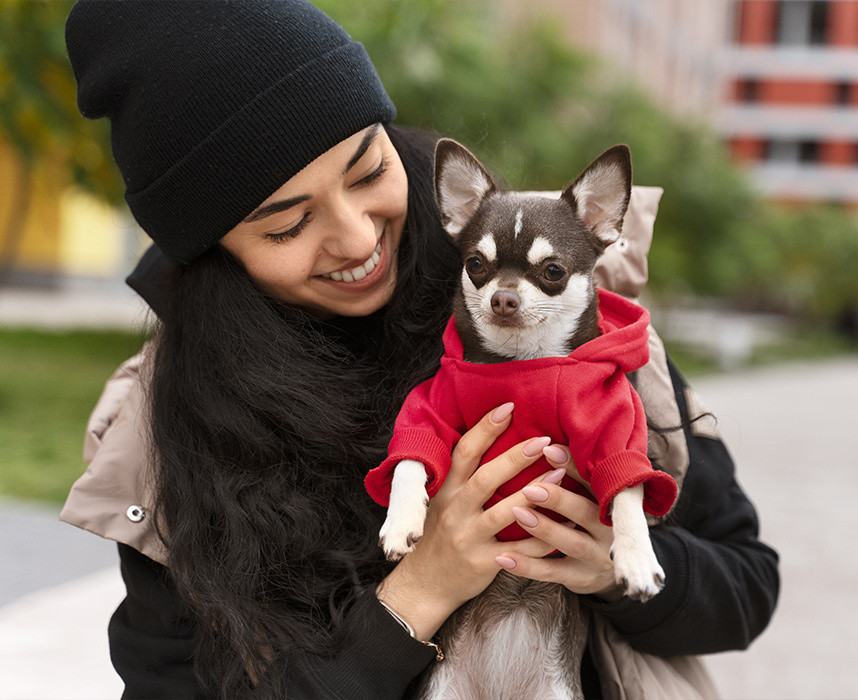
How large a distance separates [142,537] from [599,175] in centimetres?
141

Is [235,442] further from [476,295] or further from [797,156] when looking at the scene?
[797,156]

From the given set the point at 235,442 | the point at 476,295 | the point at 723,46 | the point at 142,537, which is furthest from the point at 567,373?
the point at 723,46

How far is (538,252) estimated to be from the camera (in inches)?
83.1

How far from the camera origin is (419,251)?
8.33 ft

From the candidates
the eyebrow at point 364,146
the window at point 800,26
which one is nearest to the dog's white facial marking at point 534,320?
the eyebrow at point 364,146

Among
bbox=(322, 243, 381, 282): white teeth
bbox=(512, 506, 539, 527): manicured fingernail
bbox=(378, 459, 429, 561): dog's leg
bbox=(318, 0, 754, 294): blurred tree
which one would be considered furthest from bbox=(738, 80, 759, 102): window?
bbox=(378, 459, 429, 561): dog's leg

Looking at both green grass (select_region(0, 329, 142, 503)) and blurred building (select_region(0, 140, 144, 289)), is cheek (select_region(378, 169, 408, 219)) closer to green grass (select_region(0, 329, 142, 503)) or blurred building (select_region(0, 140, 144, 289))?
green grass (select_region(0, 329, 142, 503))

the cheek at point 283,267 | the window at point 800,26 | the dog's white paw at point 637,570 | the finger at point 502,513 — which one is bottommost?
the window at point 800,26

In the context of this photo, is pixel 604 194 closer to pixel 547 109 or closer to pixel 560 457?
pixel 560 457

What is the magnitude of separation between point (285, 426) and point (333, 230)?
20.5 inches

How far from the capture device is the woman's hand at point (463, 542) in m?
2.05

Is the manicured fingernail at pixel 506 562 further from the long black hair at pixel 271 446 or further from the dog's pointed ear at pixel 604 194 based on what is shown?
the dog's pointed ear at pixel 604 194

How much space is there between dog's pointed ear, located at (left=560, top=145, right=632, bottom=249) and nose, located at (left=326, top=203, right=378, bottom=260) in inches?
19.9

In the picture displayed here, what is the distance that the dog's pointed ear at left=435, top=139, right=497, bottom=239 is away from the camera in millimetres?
2244
